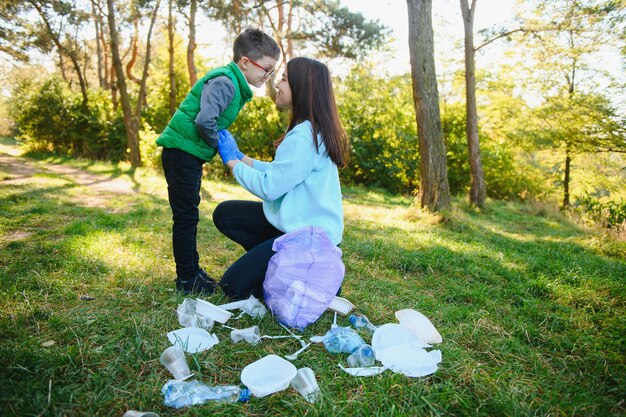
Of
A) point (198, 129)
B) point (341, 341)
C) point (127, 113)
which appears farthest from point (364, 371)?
point (127, 113)

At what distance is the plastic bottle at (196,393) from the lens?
4.60ft

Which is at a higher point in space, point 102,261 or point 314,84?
point 314,84

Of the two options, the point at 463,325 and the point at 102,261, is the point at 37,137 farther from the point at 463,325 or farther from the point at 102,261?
the point at 463,325

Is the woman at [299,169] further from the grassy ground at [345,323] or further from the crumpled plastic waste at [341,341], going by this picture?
the crumpled plastic waste at [341,341]

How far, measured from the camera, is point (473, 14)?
789 centimetres

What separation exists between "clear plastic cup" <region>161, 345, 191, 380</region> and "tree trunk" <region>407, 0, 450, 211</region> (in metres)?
4.68

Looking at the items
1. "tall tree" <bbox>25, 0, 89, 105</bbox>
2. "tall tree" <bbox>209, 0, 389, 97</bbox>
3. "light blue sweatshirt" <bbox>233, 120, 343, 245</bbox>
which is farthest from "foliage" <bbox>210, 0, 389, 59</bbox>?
"light blue sweatshirt" <bbox>233, 120, 343, 245</bbox>

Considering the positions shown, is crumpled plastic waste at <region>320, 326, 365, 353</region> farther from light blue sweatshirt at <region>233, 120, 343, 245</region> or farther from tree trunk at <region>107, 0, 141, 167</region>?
tree trunk at <region>107, 0, 141, 167</region>

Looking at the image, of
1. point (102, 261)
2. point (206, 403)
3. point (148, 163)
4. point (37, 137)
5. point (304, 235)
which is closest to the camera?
point (206, 403)

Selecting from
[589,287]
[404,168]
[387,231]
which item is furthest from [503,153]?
[589,287]

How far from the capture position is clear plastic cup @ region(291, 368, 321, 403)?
148 cm

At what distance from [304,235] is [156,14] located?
36.8ft

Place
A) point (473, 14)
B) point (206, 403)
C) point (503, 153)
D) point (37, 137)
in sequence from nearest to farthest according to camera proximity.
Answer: point (206, 403) < point (473, 14) < point (503, 153) < point (37, 137)

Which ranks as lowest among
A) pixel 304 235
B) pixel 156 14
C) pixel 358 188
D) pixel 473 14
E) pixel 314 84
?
pixel 358 188
